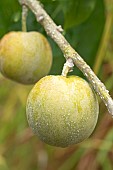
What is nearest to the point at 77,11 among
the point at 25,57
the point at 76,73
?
the point at 76,73

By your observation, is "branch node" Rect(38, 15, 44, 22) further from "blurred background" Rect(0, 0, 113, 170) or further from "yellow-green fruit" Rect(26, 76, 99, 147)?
"blurred background" Rect(0, 0, 113, 170)

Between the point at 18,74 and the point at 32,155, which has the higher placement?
the point at 18,74

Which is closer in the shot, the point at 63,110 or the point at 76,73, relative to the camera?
the point at 63,110

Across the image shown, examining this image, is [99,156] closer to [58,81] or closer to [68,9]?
[68,9]

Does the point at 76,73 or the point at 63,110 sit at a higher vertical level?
the point at 63,110

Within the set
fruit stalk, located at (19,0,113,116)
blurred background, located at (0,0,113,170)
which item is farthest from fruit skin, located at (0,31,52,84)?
blurred background, located at (0,0,113,170)

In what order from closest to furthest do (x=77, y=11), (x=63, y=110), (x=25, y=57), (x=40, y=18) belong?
(x=63, y=110), (x=40, y=18), (x=25, y=57), (x=77, y=11)

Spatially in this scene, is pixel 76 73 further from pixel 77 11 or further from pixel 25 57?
pixel 25 57

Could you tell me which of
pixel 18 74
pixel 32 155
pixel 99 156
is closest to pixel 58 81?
pixel 18 74
